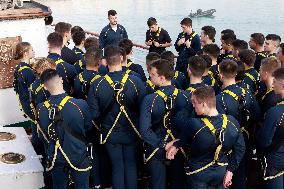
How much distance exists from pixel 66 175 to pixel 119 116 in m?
1.13

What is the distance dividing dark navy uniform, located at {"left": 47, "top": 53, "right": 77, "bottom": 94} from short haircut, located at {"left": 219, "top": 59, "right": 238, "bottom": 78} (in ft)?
8.77

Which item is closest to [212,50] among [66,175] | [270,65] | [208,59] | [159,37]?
[208,59]

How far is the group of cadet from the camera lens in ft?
14.9

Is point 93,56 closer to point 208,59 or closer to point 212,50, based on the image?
point 208,59

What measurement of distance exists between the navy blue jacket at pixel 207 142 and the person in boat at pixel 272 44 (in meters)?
3.47

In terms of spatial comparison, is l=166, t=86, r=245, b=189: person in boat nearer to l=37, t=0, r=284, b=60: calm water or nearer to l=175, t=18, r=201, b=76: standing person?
l=175, t=18, r=201, b=76: standing person

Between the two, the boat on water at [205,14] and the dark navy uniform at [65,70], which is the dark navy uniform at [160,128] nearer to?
the dark navy uniform at [65,70]

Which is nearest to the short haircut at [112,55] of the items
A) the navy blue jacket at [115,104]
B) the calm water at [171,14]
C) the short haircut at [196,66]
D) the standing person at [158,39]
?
the navy blue jacket at [115,104]

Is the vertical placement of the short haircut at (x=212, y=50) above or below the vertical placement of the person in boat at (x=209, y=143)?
above

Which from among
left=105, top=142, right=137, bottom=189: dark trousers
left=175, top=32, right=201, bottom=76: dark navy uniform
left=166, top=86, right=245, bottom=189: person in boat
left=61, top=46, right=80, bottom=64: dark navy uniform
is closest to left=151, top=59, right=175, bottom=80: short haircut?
left=166, top=86, right=245, bottom=189: person in boat

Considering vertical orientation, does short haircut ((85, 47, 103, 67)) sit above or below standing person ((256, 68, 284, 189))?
above

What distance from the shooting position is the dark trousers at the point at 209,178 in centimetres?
454

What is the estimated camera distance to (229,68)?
16.8 feet

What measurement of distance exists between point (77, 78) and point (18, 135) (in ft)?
6.86
